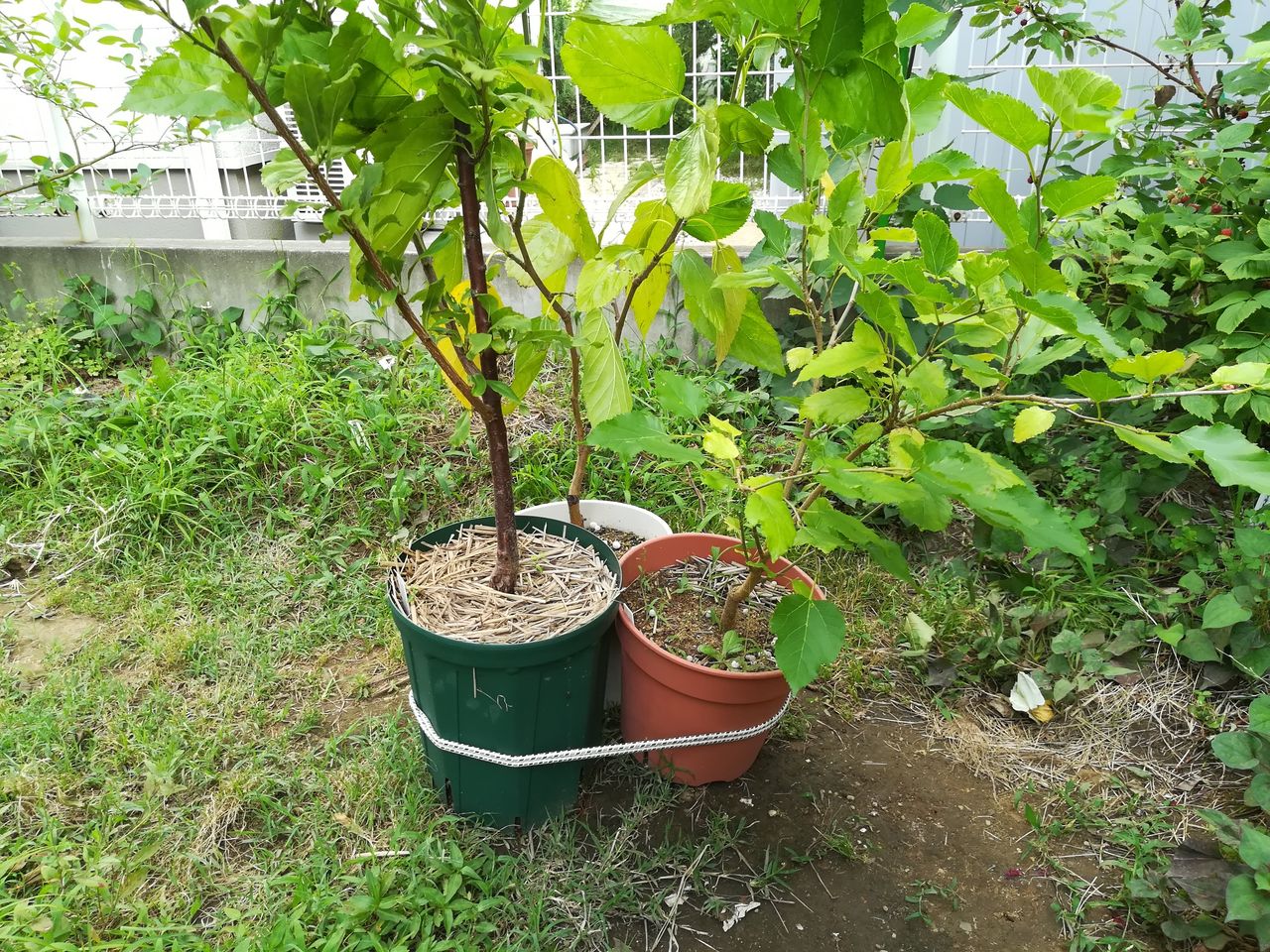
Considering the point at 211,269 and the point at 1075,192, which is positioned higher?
the point at 1075,192

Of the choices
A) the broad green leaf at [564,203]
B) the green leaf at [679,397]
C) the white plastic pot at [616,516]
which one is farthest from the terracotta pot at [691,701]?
the broad green leaf at [564,203]

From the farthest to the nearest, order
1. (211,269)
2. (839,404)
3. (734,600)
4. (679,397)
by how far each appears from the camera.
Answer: (211,269), (734,600), (679,397), (839,404)

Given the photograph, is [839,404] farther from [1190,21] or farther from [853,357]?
[1190,21]

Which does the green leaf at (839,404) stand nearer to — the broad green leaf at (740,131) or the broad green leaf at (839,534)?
the broad green leaf at (839,534)

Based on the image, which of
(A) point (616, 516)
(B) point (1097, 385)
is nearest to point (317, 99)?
(B) point (1097, 385)

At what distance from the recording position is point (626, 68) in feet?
4.06

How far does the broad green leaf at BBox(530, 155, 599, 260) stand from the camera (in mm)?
1531

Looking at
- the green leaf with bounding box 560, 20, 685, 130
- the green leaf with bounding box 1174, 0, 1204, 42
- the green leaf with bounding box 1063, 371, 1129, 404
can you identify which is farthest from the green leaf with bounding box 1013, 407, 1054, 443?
the green leaf with bounding box 1174, 0, 1204, 42

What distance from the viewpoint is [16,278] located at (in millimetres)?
3873

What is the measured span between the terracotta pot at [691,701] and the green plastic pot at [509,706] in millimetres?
83

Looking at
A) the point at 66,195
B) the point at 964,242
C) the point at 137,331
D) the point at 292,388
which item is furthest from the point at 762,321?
the point at 137,331

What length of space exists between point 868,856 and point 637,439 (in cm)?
99

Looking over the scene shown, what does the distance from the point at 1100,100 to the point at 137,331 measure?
372 cm

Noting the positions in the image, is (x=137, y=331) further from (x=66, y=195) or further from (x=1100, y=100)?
(x=1100, y=100)
